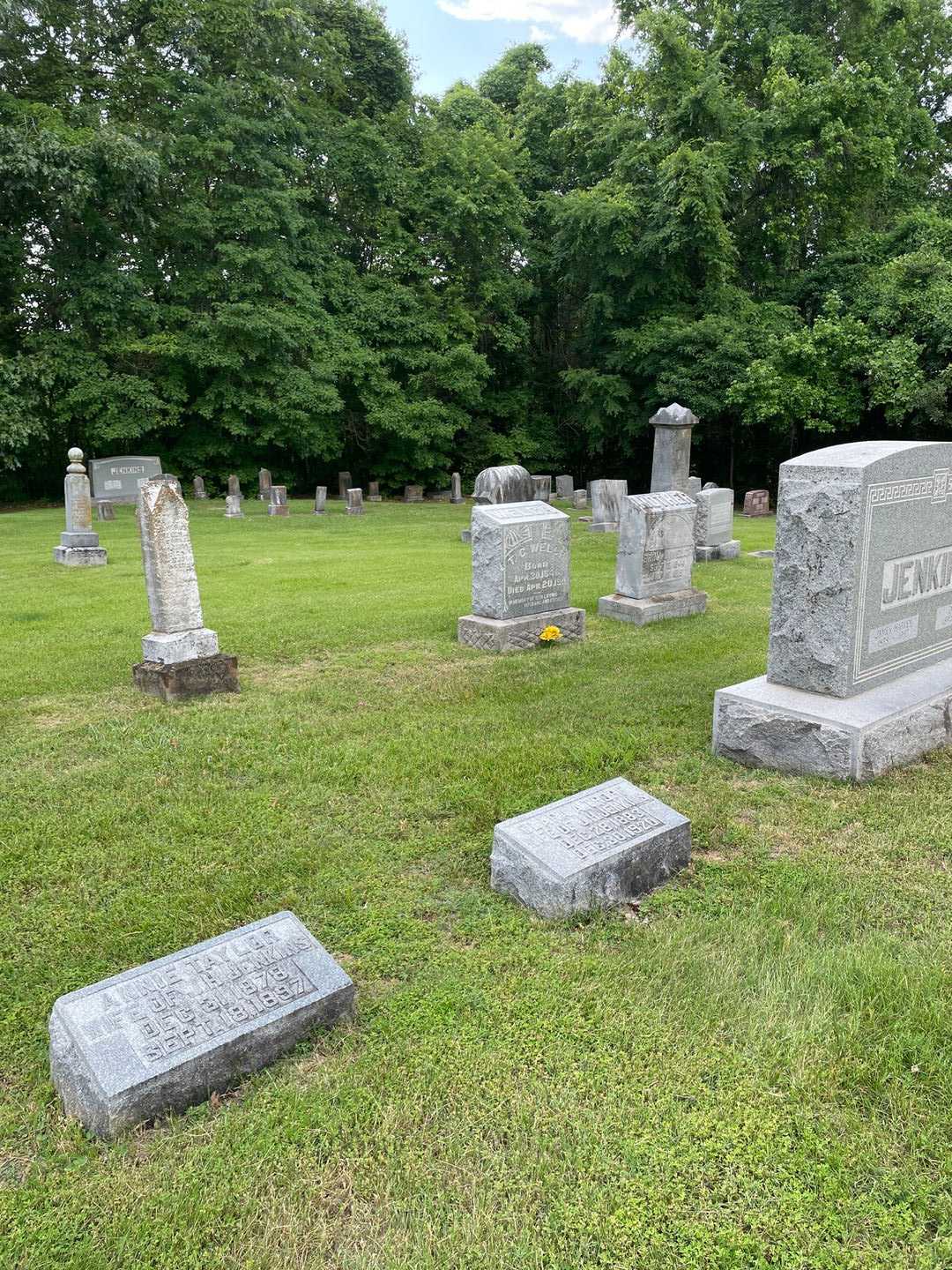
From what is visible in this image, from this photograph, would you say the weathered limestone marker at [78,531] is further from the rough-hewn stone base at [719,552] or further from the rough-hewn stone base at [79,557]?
the rough-hewn stone base at [719,552]

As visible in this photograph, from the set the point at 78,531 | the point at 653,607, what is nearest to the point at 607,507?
the point at 653,607

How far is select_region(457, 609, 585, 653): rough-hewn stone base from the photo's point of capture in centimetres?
763

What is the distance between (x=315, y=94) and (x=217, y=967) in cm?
2786

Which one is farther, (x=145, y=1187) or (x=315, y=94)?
(x=315, y=94)

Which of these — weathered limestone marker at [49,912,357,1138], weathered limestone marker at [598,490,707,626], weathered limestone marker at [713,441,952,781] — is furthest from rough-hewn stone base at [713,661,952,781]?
weathered limestone marker at [598,490,707,626]

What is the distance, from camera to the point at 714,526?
12.9 m

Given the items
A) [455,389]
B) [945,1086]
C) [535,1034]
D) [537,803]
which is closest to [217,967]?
[535,1034]

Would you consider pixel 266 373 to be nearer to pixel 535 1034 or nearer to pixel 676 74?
pixel 676 74

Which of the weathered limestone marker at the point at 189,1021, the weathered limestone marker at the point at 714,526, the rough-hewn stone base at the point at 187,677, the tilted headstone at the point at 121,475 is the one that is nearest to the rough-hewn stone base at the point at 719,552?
the weathered limestone marker at the point at 714,526

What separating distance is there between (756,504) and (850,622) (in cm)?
1609

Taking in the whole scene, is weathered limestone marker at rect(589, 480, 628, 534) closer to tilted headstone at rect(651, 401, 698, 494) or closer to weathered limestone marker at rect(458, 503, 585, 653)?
tilted headstone at rect(651, 401, 698, 494)

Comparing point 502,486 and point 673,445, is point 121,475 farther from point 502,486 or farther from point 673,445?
point 673,445

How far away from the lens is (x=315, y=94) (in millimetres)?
24234

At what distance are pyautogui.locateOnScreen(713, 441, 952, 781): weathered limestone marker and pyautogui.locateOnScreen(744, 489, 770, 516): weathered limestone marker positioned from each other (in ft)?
50.2
